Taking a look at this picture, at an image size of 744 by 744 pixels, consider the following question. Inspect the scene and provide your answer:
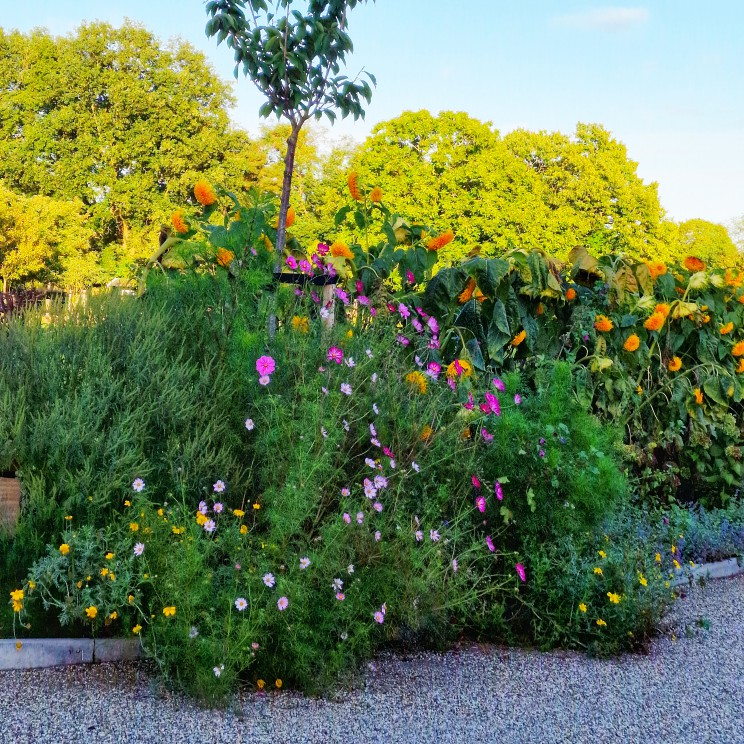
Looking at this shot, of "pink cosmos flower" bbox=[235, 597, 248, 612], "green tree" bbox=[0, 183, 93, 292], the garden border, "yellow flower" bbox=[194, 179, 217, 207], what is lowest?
the garden border

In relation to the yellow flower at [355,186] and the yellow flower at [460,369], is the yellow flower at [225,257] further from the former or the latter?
the yellow flower at [460,369]

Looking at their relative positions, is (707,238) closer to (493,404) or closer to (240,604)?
(493,404)

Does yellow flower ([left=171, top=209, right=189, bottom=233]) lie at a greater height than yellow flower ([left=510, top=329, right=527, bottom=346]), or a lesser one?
greater

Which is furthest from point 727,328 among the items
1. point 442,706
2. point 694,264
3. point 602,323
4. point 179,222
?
point 442,706

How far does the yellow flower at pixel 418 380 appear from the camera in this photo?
3826 millimetres

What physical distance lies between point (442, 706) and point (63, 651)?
1.37 metres

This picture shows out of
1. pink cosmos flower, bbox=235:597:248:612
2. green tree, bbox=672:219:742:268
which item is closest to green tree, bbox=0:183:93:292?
pink cosmos flower, bbox=235:597:248:612

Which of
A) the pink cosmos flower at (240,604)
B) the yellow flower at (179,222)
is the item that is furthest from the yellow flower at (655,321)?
the pink cosmos flower at (240,604)

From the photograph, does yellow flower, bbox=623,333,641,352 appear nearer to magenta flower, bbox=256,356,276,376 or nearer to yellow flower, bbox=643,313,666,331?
yellow flower, bbox=643,313,666,331

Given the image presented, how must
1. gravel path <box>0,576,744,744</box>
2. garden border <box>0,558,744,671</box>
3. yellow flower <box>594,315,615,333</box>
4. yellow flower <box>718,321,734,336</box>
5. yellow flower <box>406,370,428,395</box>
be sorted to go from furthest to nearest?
yellow flower <box>718,321,734,336</box> → yellow flower <box>594,315,615,333</box> → yellow flower <box>406,370,428,395</box> → garden border <box>0,558,744,671</box> → gravel path <box>0,576,744,744</box>

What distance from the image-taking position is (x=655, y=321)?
5.22 metres

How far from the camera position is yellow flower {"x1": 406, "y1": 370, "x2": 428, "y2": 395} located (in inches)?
151

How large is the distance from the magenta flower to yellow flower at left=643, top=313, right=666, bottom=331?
9.59 ft

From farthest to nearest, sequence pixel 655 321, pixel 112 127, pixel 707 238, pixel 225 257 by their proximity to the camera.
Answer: pixel 707 238
pixel 112 127
pixel 655 321
pixel 225 257
